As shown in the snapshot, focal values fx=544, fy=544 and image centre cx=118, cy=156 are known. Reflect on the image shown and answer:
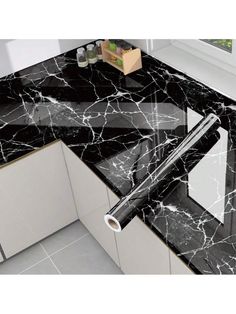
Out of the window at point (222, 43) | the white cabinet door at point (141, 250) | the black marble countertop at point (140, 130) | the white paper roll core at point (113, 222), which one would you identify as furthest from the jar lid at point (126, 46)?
the white paper roll core at point (113, 222)

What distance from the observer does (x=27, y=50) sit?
9.52 ft

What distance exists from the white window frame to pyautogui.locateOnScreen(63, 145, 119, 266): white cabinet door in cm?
86

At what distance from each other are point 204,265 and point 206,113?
842 millimetres

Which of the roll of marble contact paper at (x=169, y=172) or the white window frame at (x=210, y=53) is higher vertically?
the white window frame at (x=210, y=53)

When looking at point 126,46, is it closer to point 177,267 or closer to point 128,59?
point 128,59

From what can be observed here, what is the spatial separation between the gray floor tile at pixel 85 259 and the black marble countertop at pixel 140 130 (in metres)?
0.68

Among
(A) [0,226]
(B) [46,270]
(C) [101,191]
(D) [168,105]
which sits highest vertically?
(D) [168,105]

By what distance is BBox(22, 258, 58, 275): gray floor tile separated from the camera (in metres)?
2.80

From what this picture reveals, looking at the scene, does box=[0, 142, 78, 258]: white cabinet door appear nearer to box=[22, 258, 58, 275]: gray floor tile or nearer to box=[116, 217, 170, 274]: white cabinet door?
box=[22, 258, 58, 275]: gray floor tile

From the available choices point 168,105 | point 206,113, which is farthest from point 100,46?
point 206,113

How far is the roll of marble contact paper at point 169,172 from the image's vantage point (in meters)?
2.00

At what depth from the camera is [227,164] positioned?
2.21 metres

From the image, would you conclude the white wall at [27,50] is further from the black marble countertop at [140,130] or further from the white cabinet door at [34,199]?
the white cabinet door at [34,199]

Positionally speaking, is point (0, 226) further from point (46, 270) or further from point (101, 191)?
point (101, 191)
